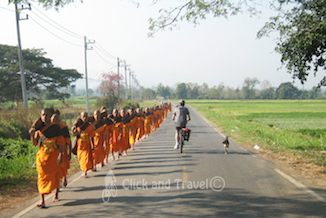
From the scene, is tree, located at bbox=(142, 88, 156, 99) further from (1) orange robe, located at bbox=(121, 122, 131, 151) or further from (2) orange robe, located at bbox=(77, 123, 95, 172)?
(2) orange robe, located at bbox=(77, 123, 95, 172)

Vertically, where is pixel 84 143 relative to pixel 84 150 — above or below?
above

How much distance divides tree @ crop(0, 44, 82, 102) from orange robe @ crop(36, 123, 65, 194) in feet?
72.4

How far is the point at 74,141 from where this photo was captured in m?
7.78

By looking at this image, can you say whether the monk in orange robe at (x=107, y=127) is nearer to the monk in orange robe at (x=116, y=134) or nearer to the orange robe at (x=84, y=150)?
the monk in orange robe at (x=116, y=134)

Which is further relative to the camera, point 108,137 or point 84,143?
point 108,137

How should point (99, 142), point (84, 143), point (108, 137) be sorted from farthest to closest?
1. point (108, 137)
2. point (99, 142)
3. point (84, 143)

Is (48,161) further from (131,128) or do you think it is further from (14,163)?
(131,128)

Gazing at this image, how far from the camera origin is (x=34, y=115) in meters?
16.2

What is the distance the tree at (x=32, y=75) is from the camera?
26828 millimetres

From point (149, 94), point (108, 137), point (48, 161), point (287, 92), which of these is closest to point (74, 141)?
point (108, 137)

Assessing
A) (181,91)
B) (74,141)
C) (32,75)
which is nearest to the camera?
(74,141)

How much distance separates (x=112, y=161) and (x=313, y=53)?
272 inches

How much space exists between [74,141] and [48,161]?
228cm

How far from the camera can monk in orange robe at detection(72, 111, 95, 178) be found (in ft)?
24.6
